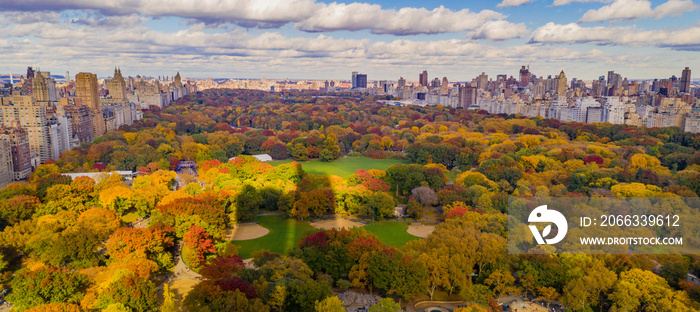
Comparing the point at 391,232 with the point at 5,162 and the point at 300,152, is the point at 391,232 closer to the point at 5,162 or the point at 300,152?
the point at 300,152

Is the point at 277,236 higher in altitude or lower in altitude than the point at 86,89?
lower

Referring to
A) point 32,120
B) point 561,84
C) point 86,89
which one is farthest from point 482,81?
point 32,120

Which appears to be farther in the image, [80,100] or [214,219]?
[80,100]

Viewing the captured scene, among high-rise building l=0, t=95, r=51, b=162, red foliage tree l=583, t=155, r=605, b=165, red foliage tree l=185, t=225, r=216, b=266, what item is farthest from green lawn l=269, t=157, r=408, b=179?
red foliage tree l=185, t=225, r=216, b=266

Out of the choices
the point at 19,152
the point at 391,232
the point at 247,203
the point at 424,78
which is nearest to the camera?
the point at 391,232

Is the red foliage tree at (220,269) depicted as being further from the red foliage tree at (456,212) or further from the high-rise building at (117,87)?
the high-rise building at (117,87)

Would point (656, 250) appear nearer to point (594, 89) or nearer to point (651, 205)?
point (651, 205)

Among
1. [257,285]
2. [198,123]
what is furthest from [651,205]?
[198,123]
